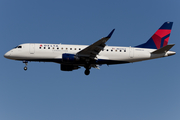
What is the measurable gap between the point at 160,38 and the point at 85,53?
1229 cm

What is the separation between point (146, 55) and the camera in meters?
42.5

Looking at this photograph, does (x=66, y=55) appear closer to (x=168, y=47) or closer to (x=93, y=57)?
(x=93, y=57)

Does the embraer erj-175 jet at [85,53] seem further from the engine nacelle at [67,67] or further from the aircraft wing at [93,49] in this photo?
the engine nacelle at [67,67]

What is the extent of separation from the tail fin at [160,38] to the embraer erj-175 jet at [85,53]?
114 centimetres

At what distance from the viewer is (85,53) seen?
4022 centimetres

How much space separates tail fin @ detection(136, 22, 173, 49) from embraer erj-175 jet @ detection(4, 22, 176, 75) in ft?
3.75

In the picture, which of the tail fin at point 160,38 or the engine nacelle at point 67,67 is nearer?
the tail fin at point 160,38

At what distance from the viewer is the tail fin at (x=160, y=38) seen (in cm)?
4447

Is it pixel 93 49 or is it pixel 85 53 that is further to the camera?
pixel 85 53

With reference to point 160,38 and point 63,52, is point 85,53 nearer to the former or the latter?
point 63,52

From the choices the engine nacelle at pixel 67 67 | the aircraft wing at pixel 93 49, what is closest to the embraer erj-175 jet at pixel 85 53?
the aircraft wing at pixel 93 49

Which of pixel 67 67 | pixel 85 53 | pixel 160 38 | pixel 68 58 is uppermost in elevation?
pixel 160 38

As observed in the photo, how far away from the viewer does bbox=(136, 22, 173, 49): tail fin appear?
146 ft

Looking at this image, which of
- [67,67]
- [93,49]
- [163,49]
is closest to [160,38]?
[163,49]
